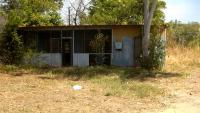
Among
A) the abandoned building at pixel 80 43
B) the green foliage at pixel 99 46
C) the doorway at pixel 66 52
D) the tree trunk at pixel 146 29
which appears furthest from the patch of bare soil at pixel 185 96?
the doorway at pixel 66 52

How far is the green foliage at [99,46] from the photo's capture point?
1186 inches

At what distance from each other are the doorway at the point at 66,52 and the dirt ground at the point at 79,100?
10.2m

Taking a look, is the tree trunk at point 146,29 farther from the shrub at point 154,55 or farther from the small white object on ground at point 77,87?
the small white object on ground at point 77,87

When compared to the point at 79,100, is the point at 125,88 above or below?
above

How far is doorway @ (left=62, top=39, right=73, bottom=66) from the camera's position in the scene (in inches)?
1262

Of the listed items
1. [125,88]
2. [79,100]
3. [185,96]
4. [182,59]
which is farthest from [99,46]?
[79,100]

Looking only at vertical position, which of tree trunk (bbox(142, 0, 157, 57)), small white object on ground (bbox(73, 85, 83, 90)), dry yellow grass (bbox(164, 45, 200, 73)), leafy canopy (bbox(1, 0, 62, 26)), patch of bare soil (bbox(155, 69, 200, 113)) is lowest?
patch of bare soil (bbox(155, 69, 200, 113))

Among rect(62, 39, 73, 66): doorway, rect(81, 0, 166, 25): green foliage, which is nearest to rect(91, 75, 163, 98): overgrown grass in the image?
rect(62, 39, 73, 66): doorway

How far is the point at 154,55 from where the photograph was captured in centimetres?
2738

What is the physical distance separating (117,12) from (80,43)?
1350cm

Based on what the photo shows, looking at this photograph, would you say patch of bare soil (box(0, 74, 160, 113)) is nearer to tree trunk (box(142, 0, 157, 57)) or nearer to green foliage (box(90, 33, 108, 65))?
tree trunk (box(142, 0, 157, 57))

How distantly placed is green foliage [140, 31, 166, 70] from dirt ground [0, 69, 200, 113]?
5.64 m

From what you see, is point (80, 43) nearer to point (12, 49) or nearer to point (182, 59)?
point (12, 49)

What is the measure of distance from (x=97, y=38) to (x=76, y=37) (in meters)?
2.19
